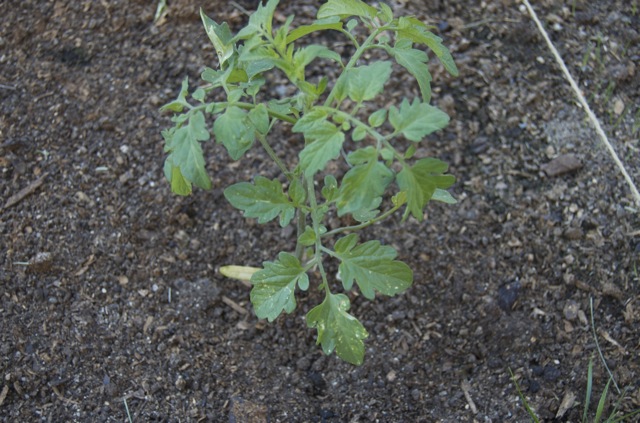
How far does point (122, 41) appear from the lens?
8.91 ft

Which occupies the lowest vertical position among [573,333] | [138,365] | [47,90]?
[138,365]

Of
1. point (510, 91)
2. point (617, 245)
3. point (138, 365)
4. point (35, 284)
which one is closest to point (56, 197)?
point (35, 284)

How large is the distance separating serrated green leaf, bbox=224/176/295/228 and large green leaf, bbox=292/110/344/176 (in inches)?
9.4

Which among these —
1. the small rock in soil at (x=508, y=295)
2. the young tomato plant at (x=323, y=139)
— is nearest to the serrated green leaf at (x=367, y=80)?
the young tomato plant at (x=323, y=139)

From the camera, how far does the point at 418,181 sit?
1.52m

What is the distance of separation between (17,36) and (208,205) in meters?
1.01

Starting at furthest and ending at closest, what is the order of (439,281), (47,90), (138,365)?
→ 1. (47,90)
2. (439,281)
3. (138,365)

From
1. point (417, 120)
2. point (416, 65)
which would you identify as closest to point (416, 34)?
point (416, 65)

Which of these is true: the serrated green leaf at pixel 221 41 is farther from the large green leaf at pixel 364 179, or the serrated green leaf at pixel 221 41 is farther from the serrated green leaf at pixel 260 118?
the large green leaf at pixel 364 179

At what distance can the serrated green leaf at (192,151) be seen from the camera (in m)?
1.55

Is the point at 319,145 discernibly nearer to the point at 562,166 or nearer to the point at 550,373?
the point at 550,373

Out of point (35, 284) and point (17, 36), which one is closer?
point (35, 284)

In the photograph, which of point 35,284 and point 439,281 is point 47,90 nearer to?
point 35,284

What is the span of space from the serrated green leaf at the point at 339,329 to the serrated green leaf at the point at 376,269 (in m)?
0.07
